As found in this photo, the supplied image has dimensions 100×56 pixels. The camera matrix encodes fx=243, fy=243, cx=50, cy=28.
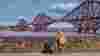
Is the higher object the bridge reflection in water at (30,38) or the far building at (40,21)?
the far building at (40,21)

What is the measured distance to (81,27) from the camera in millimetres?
1688

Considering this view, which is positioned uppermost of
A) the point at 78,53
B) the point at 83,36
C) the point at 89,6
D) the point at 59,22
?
the point at 89,6

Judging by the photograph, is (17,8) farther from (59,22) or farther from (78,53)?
(78,53)

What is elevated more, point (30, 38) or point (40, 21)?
point (40, 21)

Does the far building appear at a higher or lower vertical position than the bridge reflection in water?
higher

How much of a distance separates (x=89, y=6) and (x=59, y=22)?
0.24 metres

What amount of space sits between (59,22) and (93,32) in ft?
0.81

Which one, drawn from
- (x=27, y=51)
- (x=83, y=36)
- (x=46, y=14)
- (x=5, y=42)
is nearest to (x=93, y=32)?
(x=83, y=36)

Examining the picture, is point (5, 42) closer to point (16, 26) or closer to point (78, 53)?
point (16, 26)

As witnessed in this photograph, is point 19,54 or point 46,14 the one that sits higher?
point 46,14

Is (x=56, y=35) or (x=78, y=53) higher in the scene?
(x=56, y=35)

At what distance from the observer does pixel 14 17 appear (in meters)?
1.68

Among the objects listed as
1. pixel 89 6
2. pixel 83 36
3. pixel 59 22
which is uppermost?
pixel 89 6

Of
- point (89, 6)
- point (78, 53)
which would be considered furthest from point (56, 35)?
point (89, 6)
